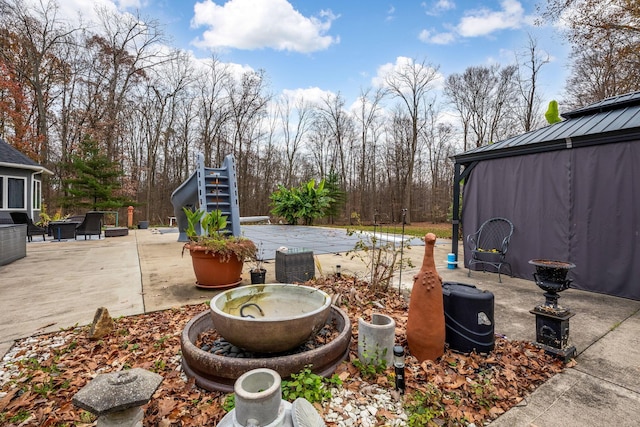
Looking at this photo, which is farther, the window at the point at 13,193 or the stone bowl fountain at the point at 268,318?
the window at the point at 13,193

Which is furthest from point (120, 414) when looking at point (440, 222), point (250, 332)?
point (440, 222)

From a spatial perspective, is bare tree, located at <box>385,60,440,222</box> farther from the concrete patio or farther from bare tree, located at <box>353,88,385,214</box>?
the concrete patio

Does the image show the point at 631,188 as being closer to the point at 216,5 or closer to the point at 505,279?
the point at 505,279

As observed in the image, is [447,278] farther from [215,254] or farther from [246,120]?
[246,120]

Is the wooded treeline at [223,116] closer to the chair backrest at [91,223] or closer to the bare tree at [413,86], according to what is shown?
the bare tree at [413,86]

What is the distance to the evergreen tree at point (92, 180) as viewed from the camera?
38.9ft

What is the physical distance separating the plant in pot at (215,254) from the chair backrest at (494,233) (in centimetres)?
388

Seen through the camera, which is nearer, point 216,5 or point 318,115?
point 216,5

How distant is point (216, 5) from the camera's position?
28.6ft

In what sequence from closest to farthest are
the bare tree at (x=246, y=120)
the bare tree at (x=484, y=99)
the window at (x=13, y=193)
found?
the window at (x=13, y=193) < the bare tree at (x=484, y=99) < the bare tree at (x=246, y=120)

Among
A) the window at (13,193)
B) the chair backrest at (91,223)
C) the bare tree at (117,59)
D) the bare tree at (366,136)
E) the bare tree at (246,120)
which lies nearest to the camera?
the chair backrest at (91,223)

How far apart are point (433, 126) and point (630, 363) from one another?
63.6ft

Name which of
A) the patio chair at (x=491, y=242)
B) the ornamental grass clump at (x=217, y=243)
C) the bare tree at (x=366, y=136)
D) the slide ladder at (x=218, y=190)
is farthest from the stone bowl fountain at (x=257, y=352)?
the bare tree at (x=366, y=136)

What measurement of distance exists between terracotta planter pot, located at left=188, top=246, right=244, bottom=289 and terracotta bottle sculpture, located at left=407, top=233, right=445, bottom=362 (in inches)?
91.2
